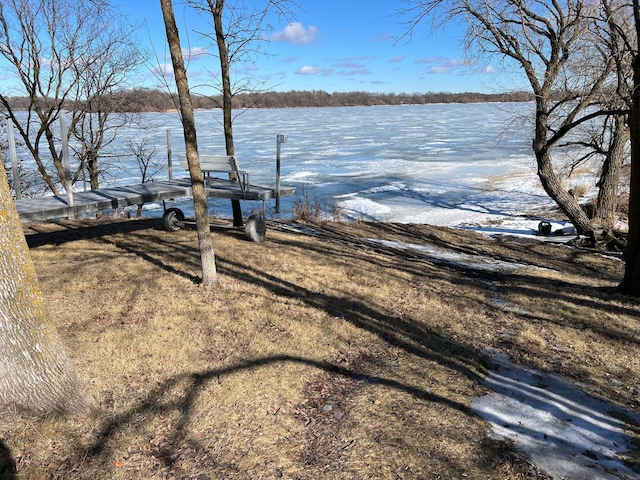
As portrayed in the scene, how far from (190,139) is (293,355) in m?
2.51

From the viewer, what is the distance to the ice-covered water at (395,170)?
1647cm

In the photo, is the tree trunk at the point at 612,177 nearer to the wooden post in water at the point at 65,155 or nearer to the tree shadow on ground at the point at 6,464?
the wooden post in water at the point at 65,155

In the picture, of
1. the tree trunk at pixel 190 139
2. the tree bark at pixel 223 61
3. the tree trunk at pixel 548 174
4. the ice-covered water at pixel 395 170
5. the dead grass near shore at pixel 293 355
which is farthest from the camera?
the ice-covered water at pixel 395 170

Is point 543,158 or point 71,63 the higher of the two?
point 71,63

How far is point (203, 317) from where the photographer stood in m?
4.87

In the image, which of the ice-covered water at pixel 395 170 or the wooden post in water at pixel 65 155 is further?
the ice-covered water at pixel 395 170

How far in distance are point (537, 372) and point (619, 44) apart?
9125 millimetres

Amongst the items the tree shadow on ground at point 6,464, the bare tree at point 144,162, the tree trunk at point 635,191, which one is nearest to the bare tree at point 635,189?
the tree trunk at point 635,191

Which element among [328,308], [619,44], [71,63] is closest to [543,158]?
[619,44]

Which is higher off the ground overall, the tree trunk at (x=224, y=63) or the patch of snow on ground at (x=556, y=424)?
the tree trunk at (x=224, y=63)

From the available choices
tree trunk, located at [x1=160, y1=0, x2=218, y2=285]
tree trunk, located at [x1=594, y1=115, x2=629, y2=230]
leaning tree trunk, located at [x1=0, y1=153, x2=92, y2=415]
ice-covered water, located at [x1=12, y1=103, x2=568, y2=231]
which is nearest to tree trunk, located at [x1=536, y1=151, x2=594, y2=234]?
tree trunk, located at [x1=594, y1=115, x2=629, y2=230]

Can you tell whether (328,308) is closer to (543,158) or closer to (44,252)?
(44,252)

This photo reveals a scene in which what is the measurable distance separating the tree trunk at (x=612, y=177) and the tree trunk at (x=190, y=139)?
1179 centimetres

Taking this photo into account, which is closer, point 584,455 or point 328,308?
point 584,455
